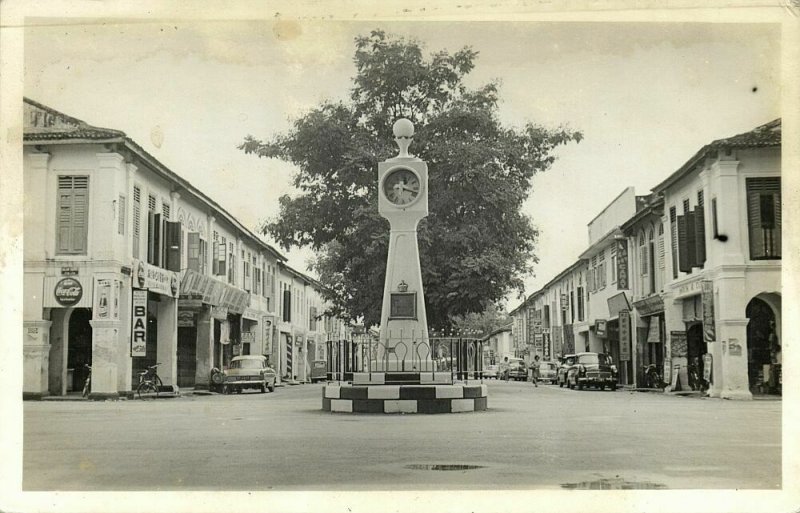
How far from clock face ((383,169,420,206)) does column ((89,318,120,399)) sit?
775 cm

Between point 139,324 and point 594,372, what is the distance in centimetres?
1418

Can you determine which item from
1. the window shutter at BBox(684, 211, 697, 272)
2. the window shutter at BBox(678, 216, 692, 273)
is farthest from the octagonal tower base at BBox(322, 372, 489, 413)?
the window shutter at BBox(678, 216, 692, 273)

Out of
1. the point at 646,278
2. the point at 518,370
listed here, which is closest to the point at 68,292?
the point at 646,278

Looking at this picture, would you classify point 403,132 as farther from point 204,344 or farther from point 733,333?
point 204,344

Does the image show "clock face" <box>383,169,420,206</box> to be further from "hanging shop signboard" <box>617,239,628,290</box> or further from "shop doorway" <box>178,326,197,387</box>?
"hanging shop signboard" <box>617,239,628,290</box>

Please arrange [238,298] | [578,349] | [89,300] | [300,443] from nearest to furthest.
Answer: [300,443], [89,300], [238,298], [578,349]

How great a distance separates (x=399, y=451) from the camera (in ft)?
27.8

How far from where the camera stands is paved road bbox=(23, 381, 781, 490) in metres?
6.97

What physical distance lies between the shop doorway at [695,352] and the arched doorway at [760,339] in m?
3.06

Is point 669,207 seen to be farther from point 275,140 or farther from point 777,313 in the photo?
point 275,140

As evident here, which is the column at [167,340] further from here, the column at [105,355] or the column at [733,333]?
the column at [733,333]

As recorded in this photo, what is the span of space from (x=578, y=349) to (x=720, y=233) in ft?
67.2

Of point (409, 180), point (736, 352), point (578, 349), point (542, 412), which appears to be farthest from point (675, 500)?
point (578, 349)

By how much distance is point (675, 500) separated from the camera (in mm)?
6625
